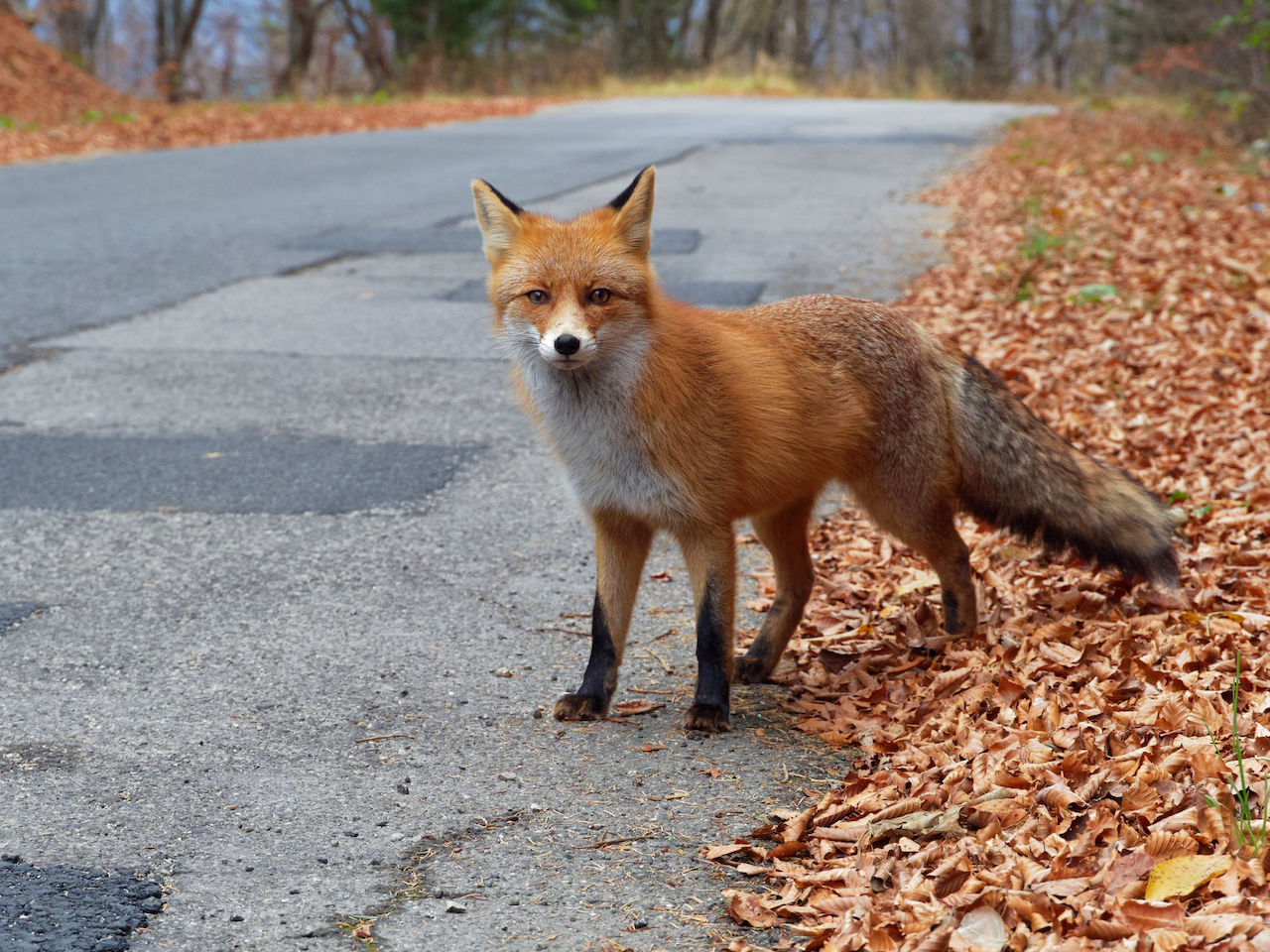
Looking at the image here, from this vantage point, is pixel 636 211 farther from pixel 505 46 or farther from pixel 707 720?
pixel 505 46

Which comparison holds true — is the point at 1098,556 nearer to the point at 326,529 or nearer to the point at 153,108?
the point at 326,529

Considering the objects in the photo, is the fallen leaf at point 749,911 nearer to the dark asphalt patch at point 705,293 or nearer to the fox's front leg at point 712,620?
the fox's front leg at point 712,620

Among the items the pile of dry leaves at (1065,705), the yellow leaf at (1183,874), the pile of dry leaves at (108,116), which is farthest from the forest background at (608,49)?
the yellow leaf at (1183,874)

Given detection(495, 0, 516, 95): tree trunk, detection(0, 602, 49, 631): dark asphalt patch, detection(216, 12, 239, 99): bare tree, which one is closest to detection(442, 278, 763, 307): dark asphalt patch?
detection(0, 602, 49, 631): dark asphalt patch

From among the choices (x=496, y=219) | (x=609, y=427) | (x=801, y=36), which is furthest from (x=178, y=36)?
(x=609, y=427)

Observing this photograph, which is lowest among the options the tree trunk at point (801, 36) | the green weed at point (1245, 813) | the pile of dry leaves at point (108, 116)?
the green weed at point (1245, 813)

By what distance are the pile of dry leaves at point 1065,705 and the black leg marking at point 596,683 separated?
2.23ft

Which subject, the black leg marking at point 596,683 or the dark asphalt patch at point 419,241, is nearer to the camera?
the black leg marking at point 596,683

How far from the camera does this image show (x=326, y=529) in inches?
223

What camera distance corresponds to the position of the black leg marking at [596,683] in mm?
4125

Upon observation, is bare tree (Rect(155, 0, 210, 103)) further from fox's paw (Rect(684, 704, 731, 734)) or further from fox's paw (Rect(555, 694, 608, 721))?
fox's paw (Rect(684, 704, 731, 734))

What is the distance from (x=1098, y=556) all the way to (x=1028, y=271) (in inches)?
238

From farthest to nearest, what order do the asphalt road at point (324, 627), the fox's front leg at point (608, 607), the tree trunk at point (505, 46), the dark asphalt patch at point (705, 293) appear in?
the tree trunk at point (505, 46), the dark asphalt patch at point (705, 293), the fox's front leg at point (608, 607), the asphalt road at point (324, 627)

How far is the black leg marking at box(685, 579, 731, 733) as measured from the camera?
4078mm
